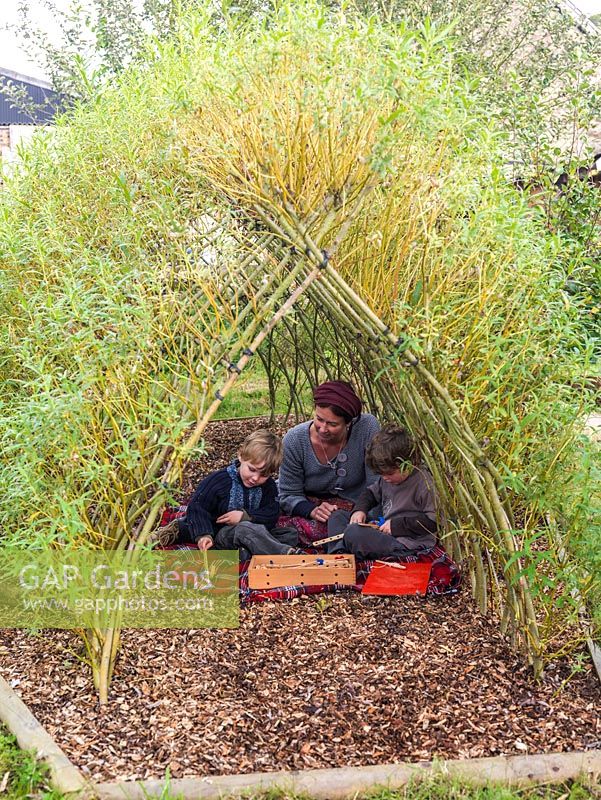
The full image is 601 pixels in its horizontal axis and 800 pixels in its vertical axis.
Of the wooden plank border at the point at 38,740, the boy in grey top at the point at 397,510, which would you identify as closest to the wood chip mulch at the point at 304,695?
the wooden plank border at the point at 38,740

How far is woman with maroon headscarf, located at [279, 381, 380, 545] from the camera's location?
4.71 metres

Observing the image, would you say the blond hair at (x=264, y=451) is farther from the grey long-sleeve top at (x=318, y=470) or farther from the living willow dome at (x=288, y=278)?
the living willow dome at (x=288, y=278)

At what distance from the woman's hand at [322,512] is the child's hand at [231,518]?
1.59ft

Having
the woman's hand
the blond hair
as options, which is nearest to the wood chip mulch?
the blond hair

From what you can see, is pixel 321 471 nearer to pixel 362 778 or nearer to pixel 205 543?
pixel 205 543

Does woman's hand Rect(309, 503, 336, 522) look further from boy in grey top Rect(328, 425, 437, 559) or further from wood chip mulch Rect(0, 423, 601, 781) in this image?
wood chip mulch Rect(0, 423, 601, 781)

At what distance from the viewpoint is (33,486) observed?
289 centimetres

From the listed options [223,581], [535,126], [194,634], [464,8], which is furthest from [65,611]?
[464,8]

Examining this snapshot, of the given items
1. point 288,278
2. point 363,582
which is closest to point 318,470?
point 363,582

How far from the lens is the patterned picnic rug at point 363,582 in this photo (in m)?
3.93

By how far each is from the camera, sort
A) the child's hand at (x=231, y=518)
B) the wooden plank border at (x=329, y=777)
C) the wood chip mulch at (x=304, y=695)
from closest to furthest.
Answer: the wooden plank border at (x=329, y=777) < the wood chip mulch at (x=304, y=695) < the child's hand at (x=231, y=518)

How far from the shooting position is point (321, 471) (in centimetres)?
484

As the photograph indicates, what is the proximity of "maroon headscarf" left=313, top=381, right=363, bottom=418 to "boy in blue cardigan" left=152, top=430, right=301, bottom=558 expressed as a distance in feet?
1.20

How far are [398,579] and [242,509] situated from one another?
87cm
